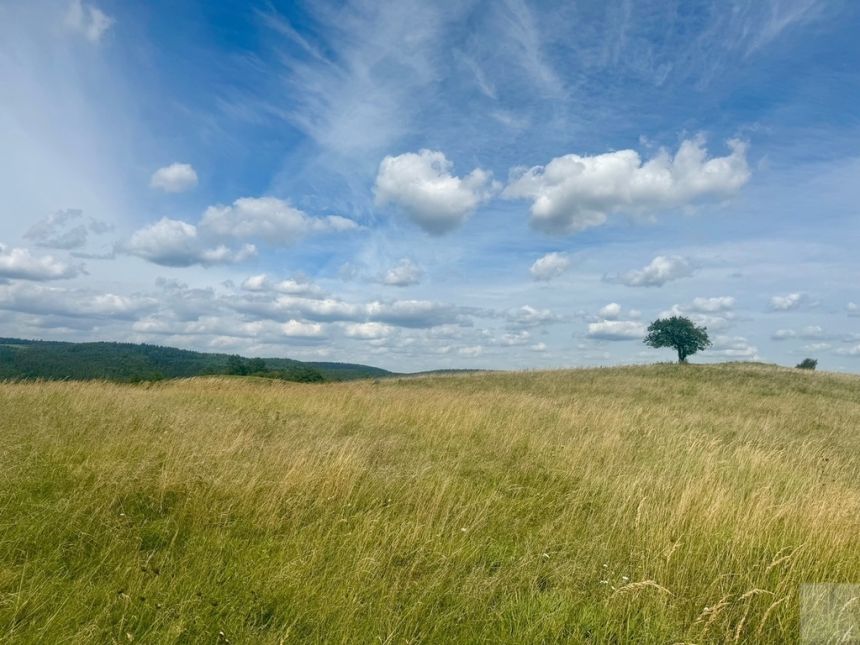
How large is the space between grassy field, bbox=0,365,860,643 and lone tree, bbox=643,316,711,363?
2224 inches

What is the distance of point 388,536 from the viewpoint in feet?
13.9

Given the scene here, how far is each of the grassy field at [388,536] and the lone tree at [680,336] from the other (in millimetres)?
56494

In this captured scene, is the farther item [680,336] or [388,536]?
[680,336]

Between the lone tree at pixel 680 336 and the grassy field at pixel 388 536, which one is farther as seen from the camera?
the lone tree at pixel 680 336

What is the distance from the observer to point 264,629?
304cm

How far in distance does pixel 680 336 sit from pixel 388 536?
63618 millimetres

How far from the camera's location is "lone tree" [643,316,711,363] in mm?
59625

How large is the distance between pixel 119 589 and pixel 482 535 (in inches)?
113

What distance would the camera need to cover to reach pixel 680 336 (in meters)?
59.8

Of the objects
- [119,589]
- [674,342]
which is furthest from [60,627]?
[674,342]

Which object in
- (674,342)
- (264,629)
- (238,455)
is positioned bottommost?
(264,629)

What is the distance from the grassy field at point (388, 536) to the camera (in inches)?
123

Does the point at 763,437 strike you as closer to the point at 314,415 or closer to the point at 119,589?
the point at 314,415

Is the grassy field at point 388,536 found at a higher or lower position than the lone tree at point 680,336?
lower
